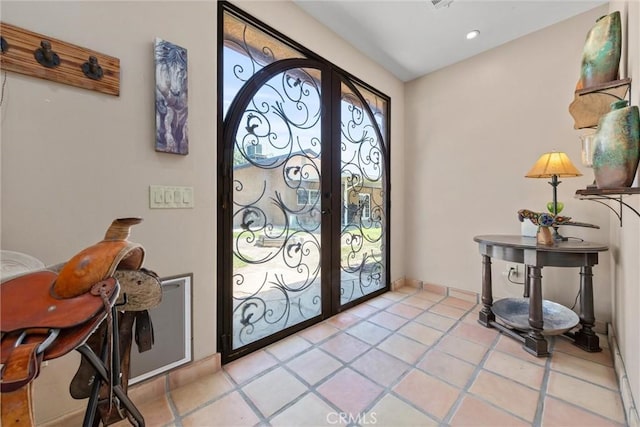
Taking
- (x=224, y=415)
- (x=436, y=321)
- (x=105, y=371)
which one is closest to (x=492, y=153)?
(x=436, y=321)

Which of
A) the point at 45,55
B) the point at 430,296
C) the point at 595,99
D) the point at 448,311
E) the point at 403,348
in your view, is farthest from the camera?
the point at 430,296

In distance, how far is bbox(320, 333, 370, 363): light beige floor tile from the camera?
1.78 m

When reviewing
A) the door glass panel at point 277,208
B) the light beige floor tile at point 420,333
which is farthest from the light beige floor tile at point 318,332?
the light beige floor tile at point 420,333

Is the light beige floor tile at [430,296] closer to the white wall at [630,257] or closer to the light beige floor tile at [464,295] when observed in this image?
the light beige floor tile at [464,295]

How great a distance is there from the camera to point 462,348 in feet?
6.08

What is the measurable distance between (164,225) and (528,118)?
3.10 m

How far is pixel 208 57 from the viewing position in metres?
1.56

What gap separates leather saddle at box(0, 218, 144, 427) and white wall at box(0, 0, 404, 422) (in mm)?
434

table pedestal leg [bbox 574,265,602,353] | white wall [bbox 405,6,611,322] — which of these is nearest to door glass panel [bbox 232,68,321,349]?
white wall [bbox 405,6,611,322]

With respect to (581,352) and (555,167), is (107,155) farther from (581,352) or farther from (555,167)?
(581,352)

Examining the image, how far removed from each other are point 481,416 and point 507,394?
0.90ft

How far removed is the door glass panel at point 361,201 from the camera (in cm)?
259

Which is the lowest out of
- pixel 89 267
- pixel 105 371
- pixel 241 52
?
pixel 105 371

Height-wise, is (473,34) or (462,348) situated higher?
(473,34)
